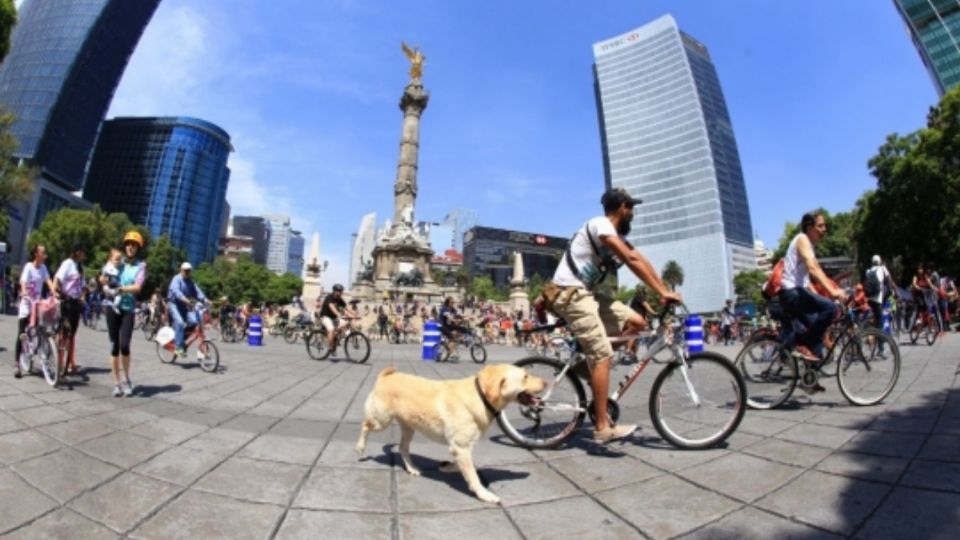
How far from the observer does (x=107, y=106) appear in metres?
87.5

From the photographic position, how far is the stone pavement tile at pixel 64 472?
2.72 metres

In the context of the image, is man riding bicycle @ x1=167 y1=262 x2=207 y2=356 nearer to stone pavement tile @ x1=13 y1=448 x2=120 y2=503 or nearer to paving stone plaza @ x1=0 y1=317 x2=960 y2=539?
paving stone plaza @ x1=0 y1=317 x2=960 y2=539

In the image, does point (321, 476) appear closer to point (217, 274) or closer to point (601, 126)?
point (217, 274)

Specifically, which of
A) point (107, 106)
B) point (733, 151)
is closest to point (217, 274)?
point (107, 106)

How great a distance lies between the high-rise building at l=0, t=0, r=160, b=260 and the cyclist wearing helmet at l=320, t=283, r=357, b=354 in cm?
8533

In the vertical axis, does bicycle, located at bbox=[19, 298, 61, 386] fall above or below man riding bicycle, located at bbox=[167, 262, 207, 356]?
below

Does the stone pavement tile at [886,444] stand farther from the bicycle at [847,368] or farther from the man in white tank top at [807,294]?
the man in white tank top at [807,294]

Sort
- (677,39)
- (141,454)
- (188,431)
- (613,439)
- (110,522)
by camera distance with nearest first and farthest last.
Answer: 1. (110,522)
2. (141,454)
3. (613,439)
4. (188,431)
5. (677,39)

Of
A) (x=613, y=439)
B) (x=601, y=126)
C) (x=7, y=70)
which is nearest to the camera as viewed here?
(x=613, y=439)

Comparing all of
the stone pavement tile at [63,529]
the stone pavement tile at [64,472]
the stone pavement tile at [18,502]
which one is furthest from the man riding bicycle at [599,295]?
the stone pavement tile at [18,502]

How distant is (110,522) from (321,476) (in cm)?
111

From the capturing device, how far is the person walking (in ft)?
19.1

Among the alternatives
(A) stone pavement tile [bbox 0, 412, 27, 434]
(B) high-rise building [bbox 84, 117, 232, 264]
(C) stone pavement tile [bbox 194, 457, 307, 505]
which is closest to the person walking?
(A) stone pavement tile [bbox 0, 412, 27, 434]

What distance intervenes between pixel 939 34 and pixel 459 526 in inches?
3436
